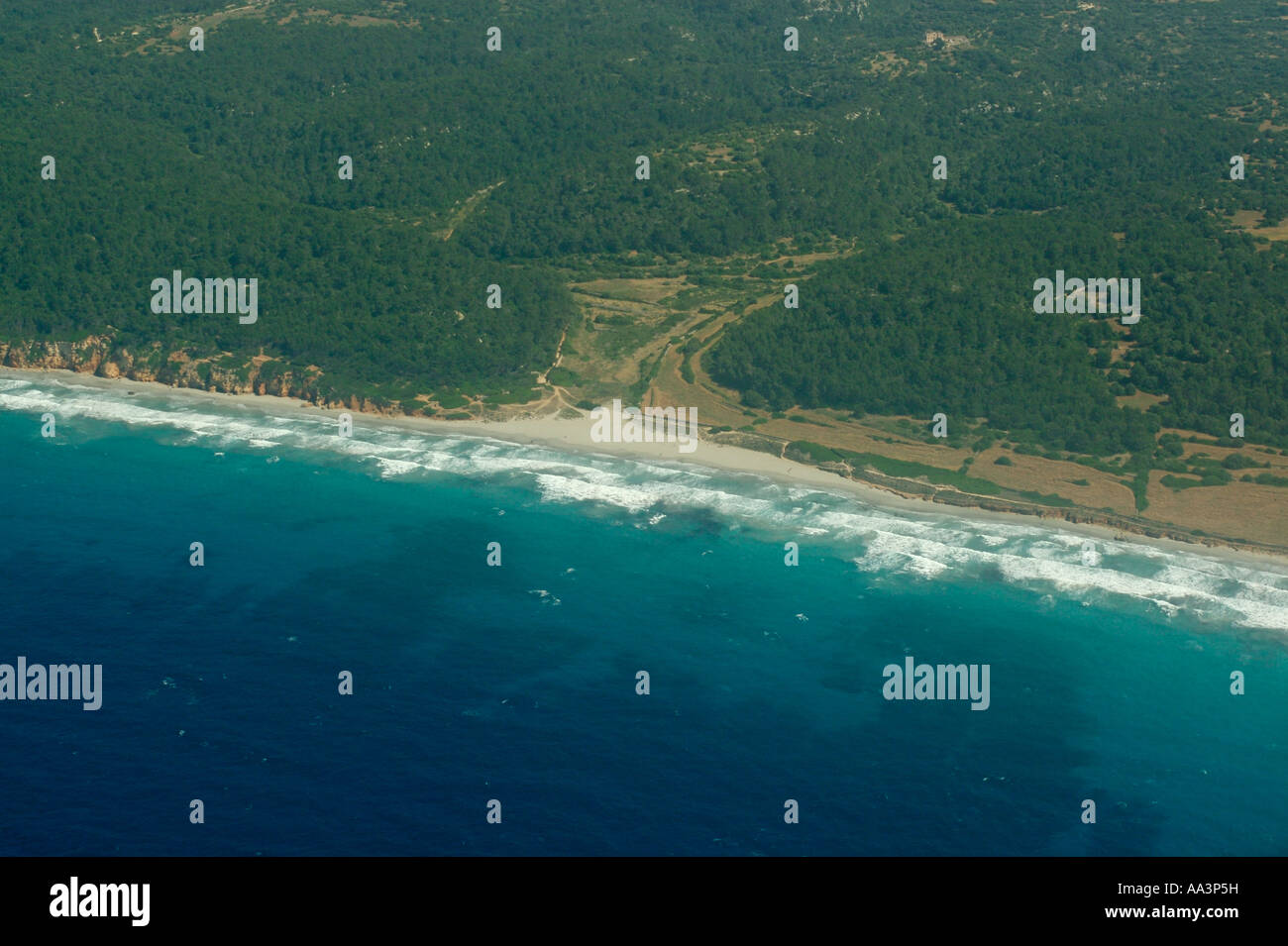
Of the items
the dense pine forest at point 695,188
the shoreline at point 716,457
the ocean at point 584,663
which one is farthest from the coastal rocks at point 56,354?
the ocean at point 584,663

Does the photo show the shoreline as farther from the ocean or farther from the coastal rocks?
the ocean

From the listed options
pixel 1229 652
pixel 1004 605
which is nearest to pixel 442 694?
pixel 1004 605

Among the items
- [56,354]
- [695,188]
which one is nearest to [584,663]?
[56,354]

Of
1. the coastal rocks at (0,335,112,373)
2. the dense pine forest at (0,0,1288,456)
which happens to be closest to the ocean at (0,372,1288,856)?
the coastal rocks at (0,335,112,373)

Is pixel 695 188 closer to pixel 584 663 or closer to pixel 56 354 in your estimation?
pixel 56 354

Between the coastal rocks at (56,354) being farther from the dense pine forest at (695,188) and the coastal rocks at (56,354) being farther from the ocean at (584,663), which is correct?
the ocean at (584,663)
